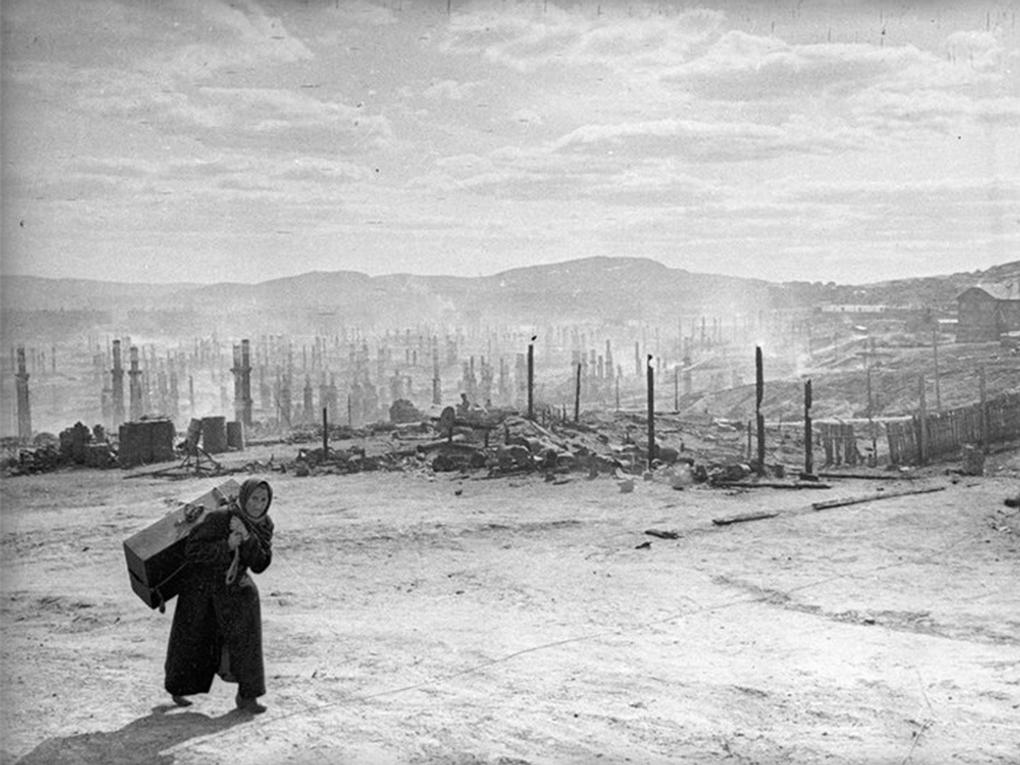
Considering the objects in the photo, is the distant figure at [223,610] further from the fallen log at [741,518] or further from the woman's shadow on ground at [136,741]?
the fallen log at [741,518]

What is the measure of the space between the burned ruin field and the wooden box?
31.7 inches

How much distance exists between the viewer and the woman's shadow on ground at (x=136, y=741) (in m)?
5.66

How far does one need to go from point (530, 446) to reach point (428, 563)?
11960 mm

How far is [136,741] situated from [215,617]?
0.91 meters

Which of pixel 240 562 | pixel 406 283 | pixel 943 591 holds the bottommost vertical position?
pixel 943 591

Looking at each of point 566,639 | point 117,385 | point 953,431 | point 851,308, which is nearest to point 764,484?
point 953,431

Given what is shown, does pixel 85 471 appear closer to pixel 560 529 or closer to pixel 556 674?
pixel 560 529

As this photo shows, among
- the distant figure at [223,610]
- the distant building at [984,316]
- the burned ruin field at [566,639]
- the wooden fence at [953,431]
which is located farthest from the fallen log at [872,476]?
the distant building at [984,316]

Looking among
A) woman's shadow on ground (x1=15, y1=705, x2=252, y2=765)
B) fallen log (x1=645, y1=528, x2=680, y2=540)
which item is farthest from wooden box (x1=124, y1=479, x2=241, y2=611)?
fallen log (x1=645, y1=528, x2=680, y2=540)

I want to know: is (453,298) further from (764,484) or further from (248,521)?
(248,521)

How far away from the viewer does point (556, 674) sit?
7602mm

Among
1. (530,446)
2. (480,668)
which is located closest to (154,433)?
(530,446)

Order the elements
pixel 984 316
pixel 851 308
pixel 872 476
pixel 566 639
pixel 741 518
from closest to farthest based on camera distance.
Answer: pixel 566 639 < pixel 741 518 < pixel 872 476 < pixel 984 316 < pixel 851 308

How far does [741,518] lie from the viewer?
53.3 ft
